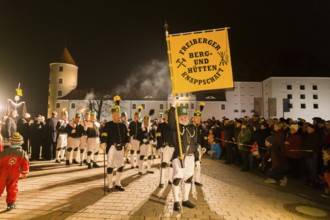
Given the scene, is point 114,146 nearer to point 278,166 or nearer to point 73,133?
point 73,133

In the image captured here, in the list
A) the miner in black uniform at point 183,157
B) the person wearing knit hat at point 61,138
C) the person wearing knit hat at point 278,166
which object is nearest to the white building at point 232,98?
the person wearing knit hat at point 61,138

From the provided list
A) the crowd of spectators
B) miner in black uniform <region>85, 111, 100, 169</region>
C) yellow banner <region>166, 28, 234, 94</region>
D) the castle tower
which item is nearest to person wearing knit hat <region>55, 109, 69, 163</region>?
miner in black uniform <region>85, 111, 100, 169</region>

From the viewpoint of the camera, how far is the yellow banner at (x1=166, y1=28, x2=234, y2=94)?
6488mm

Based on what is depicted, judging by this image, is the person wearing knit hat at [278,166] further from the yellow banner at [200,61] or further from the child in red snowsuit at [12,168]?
the child in red snowsuit at [12,168]

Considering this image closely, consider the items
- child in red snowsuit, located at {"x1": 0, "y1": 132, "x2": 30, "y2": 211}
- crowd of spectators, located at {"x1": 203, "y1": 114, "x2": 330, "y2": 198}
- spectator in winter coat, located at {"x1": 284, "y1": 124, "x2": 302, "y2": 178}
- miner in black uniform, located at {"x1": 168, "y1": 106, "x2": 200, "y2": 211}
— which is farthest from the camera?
spectator in winter coat, located at {"x1": 284, "y1": 124, "x2": 302, "y2": 178}

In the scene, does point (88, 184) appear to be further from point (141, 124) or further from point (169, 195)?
point (141, 124)

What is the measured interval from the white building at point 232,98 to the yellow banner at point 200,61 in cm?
5569

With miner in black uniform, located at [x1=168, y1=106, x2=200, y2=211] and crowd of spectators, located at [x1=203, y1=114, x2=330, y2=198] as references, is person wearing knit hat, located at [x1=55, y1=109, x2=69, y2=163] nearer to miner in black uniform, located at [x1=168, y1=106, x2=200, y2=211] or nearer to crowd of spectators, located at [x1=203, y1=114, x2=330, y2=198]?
crowd of spectators, located at [x1=203, y1=114, x2=330, y2=198]

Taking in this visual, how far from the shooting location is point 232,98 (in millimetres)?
68062

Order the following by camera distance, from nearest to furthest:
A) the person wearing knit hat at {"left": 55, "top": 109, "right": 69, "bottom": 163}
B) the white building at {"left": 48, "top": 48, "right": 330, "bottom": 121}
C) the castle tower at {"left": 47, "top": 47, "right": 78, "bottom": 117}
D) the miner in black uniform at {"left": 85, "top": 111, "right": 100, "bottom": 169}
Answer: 1. the miner in black uniform at {"left": 85, "top": 111, "right": 100, "bottom": 169}
2. the person wearing knit hat at {"left": 55, "top": 109, "right": 69, "bottom": 163}
3. the white building at {"left": 48, "top": 48, "right": 330, "bottom": 121}
4. the castle tower at {"left": 47, "top": 47, "right": 78, "bottom": 117}

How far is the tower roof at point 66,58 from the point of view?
72.6 m

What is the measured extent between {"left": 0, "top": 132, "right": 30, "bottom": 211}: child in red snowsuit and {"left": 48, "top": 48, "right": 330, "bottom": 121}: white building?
57118 millimetres

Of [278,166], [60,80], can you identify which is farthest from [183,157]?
[60,80]

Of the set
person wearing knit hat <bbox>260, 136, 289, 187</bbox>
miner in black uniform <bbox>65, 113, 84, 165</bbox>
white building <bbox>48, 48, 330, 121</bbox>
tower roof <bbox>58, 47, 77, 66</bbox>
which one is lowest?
person wearing knit hat <bbox>260, 136, 289, 187</bbox>
